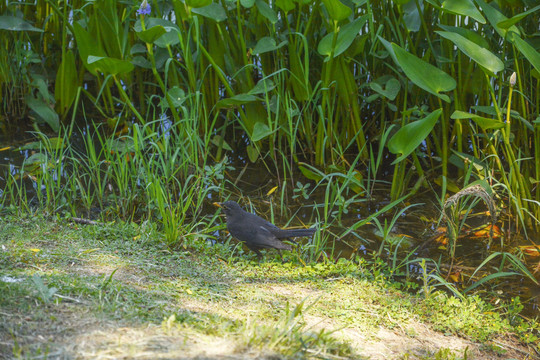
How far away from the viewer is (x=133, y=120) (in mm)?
4609

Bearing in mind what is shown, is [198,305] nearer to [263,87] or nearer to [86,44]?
[263,87]

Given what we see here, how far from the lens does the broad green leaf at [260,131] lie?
12.0ft

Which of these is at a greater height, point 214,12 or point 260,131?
point 214,12

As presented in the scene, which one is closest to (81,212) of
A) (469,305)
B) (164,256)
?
(164,256)

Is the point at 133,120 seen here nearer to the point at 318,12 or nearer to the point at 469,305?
the point at 318,12

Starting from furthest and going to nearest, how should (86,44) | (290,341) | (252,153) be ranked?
(252,153)
(86,44)
(290,341)

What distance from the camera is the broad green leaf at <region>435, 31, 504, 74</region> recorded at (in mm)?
2912

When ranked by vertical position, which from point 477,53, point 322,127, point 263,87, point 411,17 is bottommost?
point 322,127

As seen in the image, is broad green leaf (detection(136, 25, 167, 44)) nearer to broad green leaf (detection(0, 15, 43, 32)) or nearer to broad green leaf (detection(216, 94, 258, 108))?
broad green leaf (detection(216, 94, 258, 108))

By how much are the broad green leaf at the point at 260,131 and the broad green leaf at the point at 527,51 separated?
4.57 ft

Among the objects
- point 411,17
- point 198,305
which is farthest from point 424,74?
point 198,305

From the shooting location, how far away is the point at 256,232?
9.70 ft

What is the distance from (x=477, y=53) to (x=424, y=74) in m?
0.26

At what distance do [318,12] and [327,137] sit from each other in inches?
33.7
